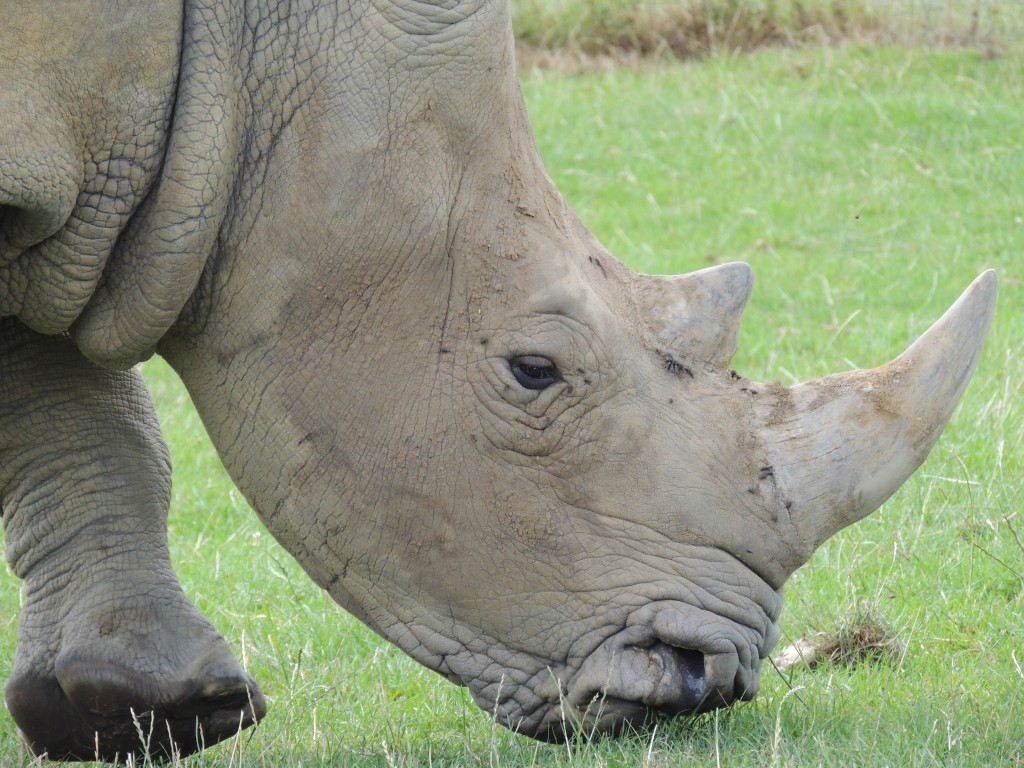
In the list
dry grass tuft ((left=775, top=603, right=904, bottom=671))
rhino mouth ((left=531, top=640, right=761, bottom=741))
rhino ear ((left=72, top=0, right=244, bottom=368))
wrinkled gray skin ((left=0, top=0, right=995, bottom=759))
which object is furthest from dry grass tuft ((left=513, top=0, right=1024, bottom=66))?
rhino ear ((left=72, top=0, right=244, bottom=368))

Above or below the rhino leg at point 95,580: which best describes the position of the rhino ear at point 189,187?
above

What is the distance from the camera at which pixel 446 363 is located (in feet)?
13.5

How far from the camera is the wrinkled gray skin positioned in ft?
13.2

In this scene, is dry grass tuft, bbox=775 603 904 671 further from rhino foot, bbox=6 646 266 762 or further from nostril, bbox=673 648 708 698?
rhino foot, bbox=6 646 266 762

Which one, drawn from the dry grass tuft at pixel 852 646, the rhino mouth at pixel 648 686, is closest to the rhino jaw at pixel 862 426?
the rhino mouth at pixel 648 686

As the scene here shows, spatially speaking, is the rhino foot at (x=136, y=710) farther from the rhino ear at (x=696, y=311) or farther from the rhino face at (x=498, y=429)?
the rhino ear at (x=696, y=311)

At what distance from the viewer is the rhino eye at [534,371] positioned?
13.6 ft

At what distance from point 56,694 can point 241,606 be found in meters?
1.48

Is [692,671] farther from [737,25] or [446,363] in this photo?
[737,25]

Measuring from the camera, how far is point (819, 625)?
5441 millimetres

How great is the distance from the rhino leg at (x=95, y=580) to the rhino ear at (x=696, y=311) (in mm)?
1475

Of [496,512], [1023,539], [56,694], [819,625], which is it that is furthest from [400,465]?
[1023,539]

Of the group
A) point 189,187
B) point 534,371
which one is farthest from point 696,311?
point 189,187

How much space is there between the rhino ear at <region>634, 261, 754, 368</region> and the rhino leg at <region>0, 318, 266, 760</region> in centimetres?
147
